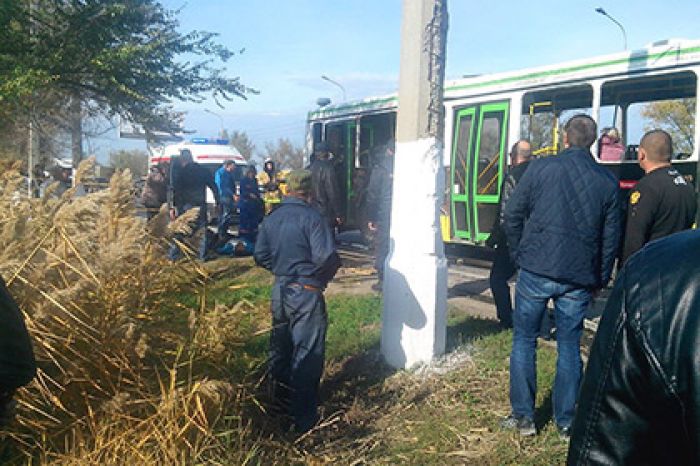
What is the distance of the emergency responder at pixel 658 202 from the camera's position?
4.59 m

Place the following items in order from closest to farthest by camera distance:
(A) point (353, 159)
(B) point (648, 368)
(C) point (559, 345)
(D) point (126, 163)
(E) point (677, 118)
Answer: (B) point (648, 368)
(C) point (559, 345)
(D) point (126, 163)
(E) point (677, 118)
(A) point (353, 159)

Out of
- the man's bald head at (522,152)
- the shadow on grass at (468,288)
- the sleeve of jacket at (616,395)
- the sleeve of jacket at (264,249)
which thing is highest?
the man's bald head at (522,152)

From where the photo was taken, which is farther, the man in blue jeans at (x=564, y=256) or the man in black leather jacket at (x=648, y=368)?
the man in blue jeans at (x=564, y=256)

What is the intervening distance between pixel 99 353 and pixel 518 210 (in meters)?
2.81

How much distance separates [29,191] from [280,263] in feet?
6.00

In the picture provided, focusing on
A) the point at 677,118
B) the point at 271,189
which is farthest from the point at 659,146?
the point at 271,189

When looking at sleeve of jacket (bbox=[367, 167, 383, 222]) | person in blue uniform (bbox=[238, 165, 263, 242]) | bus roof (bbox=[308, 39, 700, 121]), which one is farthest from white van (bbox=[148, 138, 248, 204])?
sleeve of jacket (bbox=[367, 167, 383, 222])

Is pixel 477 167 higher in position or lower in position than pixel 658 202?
higher

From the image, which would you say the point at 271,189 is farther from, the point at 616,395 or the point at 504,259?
the point at 616,395

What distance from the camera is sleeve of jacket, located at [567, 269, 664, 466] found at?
1.15m

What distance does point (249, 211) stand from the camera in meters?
13.4

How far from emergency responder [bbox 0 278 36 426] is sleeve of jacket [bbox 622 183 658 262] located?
3836mm

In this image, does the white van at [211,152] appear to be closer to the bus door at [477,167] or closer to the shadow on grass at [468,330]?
the bus door at [477,167]

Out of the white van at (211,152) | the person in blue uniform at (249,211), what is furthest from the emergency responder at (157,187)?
the white van at (211,152)
